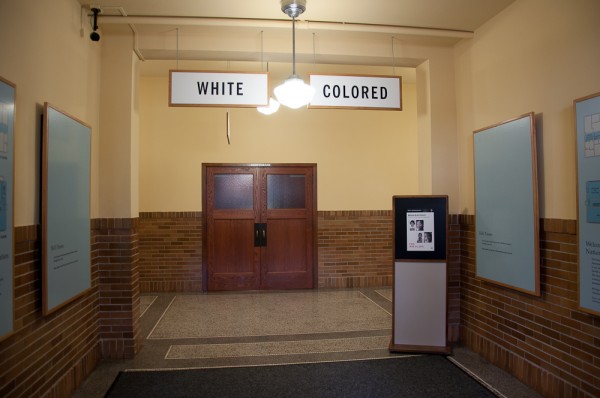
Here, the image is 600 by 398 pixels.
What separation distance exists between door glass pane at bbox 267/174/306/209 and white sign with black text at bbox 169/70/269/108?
10.2 ft

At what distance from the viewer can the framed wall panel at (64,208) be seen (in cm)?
261

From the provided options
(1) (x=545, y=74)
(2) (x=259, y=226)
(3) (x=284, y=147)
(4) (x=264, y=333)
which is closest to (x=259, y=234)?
(2) (x=259, y=226)

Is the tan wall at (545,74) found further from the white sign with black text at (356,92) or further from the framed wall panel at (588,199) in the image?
the white sign with black text at (356,92)

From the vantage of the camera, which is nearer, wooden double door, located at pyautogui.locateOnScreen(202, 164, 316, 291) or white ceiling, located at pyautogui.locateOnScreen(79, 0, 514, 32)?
white ceiling, located at pyautogui.locateOnScreen(79, 0, 514, 32)

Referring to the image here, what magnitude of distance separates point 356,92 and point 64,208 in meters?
2.64

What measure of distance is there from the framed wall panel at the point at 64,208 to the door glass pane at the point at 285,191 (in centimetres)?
346

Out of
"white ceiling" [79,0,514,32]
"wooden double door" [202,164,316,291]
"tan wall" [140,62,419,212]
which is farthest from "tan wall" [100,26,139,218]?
"wooden double door" [202,164,316,291]

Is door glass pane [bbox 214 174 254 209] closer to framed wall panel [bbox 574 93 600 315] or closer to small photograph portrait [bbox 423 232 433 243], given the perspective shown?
small photograph portrait [bbox 423 232 433 243]

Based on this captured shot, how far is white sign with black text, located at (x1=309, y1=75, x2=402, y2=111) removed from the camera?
139 inches

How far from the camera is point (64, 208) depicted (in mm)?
2873

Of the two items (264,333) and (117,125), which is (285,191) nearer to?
(264,333)

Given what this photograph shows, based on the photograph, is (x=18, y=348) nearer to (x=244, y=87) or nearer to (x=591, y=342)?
(x=244, y=87)

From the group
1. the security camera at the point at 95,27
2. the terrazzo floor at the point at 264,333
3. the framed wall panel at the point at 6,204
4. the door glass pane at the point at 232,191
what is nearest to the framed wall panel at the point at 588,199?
the terrazzo floor at the point at 264,333

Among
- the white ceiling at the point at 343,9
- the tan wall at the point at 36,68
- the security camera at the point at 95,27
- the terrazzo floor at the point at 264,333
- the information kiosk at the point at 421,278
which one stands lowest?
the terrazzo floor at the point at 264,333
